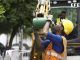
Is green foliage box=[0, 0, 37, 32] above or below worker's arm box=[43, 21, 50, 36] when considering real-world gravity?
below

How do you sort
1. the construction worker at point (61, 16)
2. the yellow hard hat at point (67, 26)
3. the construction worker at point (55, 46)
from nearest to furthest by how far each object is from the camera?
the construction worker at point (55, 46)
the yellow hard hat at point (67, 26)
the construction worker at point (61, 16)

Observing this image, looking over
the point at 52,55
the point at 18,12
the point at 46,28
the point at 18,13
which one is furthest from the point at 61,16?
the point at 18,12

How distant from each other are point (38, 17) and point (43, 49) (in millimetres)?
641

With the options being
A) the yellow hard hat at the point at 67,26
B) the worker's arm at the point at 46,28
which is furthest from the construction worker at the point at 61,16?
the worker's arm at the point at 46,28

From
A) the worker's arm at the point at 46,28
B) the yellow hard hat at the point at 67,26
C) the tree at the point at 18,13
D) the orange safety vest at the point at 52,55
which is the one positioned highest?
the worker's arm at the point at 46,28

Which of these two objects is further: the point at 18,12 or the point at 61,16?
the point at 18,12

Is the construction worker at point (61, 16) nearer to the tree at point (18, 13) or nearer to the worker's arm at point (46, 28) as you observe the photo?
the worker's arm at point (46, 28)

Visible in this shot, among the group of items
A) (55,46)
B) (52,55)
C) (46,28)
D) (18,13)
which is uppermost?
(46,28)

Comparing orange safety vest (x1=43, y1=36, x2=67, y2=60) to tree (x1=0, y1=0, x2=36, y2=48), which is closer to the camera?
orange safety vest (x1=43, y1=36, x2=67, y2=60)

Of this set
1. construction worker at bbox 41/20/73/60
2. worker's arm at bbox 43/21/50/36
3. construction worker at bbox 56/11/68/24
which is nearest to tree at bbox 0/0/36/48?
construction worker at bbox 56/11/68/24

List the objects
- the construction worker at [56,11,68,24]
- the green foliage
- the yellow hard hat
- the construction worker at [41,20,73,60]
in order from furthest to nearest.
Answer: the green foliage < the construction worker at [56,11,68,24] < the yellow hard hat < the construction worker at [41,20,73,60]

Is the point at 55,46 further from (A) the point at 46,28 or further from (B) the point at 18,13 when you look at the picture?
(B) the point at 18,13

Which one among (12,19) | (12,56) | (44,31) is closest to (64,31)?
(44,31)

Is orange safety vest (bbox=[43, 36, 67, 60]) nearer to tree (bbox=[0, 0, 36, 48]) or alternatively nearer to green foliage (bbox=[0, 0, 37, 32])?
tree (bbox=[0, 0, 36, 48])
